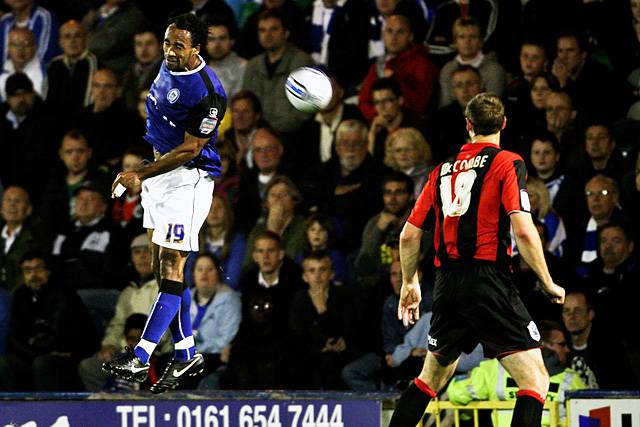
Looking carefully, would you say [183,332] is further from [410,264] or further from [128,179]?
[410,264]

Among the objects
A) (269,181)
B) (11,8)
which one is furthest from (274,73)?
(11,8)

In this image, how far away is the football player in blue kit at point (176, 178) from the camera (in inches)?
297

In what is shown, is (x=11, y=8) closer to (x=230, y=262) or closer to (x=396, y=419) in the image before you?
(x=230, y=262)

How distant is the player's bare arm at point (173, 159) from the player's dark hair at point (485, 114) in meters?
1.49

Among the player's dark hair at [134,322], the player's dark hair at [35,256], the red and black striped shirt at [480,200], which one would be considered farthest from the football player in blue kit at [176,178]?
the player's dark hair at [35,256]

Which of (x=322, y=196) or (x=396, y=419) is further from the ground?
(x=322, y=196)

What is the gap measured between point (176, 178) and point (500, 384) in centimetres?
279

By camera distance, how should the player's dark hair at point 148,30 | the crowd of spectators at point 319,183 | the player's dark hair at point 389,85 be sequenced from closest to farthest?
the crowd of spectators at point 319,183
the player's dark hair at point 389,85
the player's dark hair at point 148,30

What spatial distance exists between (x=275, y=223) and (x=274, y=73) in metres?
1.58

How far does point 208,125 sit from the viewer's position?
24.9 feet

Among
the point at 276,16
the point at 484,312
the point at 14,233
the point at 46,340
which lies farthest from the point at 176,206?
the point at 14,233

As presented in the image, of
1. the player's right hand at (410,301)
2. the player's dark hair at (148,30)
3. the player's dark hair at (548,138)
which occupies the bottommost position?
the player's right hand at (410,301)

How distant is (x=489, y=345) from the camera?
7.22 m

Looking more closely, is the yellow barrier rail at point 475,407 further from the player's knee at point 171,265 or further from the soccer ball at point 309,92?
the soccer ball at point 309,92
